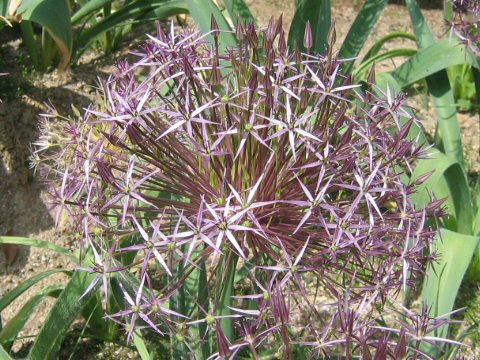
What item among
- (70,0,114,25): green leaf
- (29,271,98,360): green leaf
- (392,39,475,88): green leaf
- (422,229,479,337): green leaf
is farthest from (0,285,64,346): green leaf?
(392,39,475,88): green leaf

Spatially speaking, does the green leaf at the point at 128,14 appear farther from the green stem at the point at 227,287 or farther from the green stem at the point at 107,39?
the green stem at the point at 227,287

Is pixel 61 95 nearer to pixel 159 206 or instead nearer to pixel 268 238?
pixel 159 206

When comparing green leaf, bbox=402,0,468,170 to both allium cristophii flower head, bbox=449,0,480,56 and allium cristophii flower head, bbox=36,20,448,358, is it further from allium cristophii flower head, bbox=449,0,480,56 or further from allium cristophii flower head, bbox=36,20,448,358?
allium cristophii flower head, bbox=36,20,448,358

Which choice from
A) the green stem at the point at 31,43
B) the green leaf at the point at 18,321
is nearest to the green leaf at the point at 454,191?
the green leaf at the point at 18,321

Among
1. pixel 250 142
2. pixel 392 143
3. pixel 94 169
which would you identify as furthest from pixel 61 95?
pixel 392 143

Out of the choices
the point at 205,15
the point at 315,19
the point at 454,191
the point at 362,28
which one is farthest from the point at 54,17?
the point at 454,191

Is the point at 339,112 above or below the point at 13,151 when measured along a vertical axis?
above
